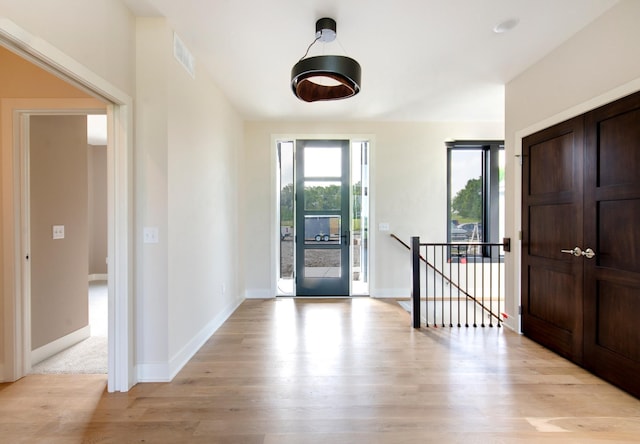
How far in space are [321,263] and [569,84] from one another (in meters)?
3.67

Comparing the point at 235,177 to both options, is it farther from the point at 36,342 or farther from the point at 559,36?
the point at 559,36

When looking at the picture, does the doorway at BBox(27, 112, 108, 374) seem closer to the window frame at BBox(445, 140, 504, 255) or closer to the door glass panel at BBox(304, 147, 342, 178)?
the door glass panel at BBox(304, 147, 342, 178)

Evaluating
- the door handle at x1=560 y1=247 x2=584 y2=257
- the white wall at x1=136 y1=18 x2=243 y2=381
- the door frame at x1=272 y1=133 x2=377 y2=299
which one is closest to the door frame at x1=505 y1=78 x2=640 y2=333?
the door handle at x1=560 y1=247 x2=584 y2=257

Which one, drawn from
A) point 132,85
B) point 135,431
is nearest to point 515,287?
point 135,431

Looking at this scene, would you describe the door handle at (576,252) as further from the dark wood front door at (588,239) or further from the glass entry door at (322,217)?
the glass entry door at (322,217)

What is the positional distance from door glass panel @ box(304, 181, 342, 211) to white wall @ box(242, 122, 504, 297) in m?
0.58

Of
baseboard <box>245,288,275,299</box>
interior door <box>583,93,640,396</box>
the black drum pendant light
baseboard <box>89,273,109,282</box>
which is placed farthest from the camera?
baseboard <box>89,273,109,282</box>

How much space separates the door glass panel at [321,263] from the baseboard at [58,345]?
9.44ft

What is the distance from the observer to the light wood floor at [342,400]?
5.61 ft

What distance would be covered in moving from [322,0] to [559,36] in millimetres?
2104

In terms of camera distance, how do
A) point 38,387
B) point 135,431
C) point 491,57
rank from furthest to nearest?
point 491,57
point 38,387
point 135,431

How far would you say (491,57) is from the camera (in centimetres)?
279

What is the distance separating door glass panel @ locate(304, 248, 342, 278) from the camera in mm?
4758

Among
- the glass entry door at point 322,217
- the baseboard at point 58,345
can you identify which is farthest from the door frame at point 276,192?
the baseboard at point 58,345
